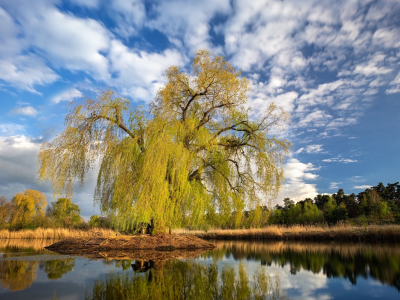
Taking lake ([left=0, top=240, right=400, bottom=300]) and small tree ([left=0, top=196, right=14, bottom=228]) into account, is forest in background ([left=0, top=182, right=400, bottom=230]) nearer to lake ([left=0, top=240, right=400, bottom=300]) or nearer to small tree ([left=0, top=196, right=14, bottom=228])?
small tree ([left=0, top=196, right=14, bottom=228])

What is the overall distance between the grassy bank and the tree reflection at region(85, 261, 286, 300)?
13.8 metres

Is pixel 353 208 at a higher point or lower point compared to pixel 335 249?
higher

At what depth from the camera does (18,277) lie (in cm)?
503

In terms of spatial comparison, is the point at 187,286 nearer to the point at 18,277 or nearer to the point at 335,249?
the point at 18,277

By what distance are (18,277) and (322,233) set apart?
60.0ft

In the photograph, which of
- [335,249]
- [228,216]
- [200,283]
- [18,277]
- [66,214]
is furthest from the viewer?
[66,214]

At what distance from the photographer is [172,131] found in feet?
40.1

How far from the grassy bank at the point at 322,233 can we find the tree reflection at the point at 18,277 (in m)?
17.5

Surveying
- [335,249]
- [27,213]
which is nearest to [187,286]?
[335,249]

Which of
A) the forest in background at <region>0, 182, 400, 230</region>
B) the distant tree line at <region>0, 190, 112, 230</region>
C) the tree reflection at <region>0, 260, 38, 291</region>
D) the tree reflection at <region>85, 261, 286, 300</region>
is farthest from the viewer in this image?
the distant tree line at <region>0, 190, 112, 230</region>

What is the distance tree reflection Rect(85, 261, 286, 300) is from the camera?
367 centimetres

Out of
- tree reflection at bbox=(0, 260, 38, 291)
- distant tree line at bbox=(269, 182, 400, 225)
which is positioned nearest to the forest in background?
distant tree line at bbox=(269, 182, 400, 225)

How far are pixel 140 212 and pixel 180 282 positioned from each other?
6.57 metres

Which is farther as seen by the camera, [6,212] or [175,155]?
[6,212]
